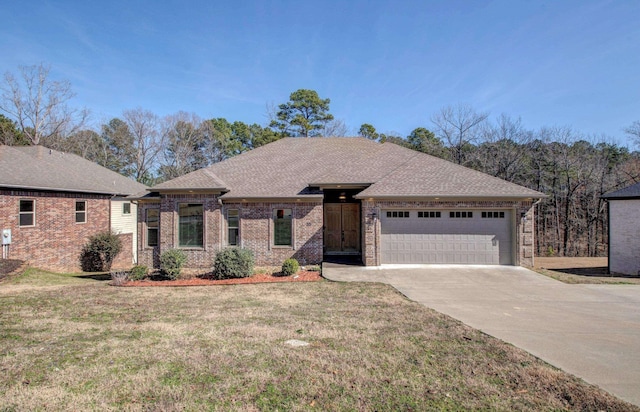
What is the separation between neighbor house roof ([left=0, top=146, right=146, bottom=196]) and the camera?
13961 millimetres

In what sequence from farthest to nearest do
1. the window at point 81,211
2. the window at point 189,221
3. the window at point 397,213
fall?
the window at point 81,211
the window at point 189,221
the window at point 397,213

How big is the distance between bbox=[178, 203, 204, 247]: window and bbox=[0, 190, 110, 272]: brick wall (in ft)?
22.3

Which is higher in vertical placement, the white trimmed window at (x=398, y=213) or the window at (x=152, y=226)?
the white trimmed window at (x=398, y=213)

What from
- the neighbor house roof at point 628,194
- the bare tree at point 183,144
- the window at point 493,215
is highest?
the bare tree at point 183,144

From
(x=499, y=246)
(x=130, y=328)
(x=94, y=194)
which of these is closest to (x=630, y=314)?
(x=499, y=246)

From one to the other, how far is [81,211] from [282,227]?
11.6 metres

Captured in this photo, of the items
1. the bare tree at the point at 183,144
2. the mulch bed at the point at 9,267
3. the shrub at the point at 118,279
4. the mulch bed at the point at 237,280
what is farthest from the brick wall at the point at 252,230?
the bare tree at the point at 183,144

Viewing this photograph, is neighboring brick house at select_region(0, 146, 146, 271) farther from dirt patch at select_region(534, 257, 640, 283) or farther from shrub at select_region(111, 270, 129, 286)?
dirt patch at select_region(534, 257, 640, 283)

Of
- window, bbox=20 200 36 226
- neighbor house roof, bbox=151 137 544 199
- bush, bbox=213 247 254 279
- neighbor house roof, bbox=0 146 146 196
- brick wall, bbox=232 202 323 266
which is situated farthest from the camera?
neighbor house roof, bbox=0 146 146 196

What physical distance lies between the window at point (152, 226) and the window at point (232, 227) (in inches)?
129

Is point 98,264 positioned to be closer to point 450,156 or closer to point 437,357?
point 437,357

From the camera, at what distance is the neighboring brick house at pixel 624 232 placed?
13078 millimetres

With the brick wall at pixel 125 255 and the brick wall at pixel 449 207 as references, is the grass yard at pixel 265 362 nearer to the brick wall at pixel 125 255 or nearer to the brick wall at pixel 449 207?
the brick wall at pixel 449 207

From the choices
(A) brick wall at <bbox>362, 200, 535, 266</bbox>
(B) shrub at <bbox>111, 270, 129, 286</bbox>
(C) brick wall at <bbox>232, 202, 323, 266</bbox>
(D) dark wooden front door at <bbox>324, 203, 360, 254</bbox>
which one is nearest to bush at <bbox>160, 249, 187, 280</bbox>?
(B) shrub at <bbox>111, 270, 129, 286</bbox>
